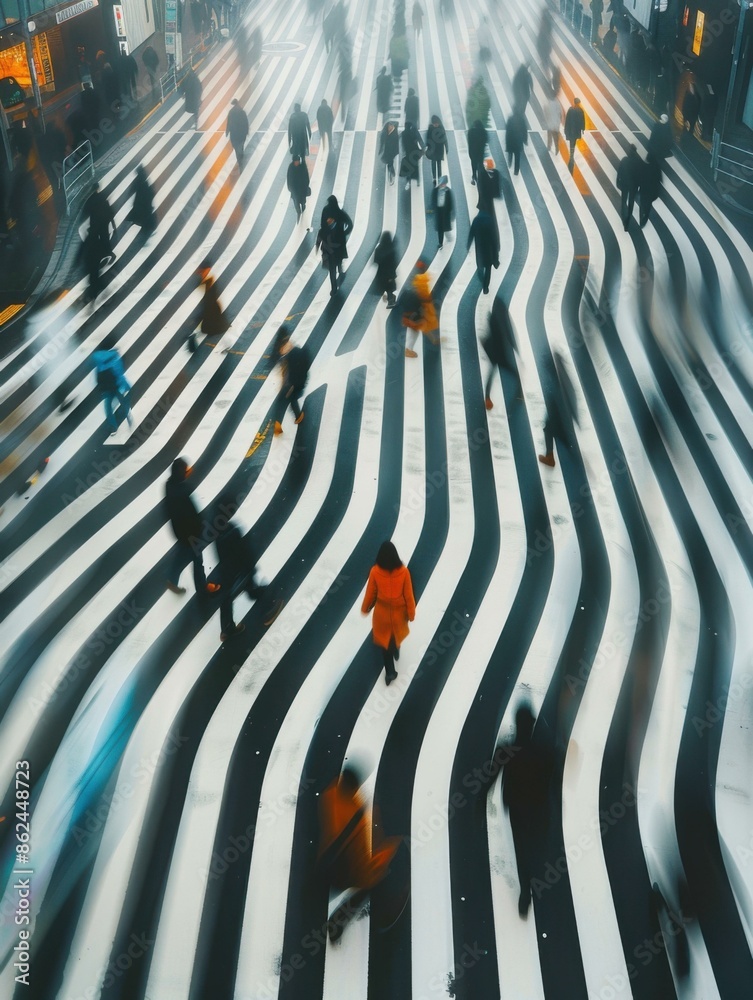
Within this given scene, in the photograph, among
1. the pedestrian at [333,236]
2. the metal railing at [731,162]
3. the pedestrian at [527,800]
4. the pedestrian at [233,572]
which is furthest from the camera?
the metal railing at [731,162]

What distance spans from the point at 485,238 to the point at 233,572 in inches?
283

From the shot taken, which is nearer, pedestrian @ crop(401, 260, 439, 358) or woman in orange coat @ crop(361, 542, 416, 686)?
woman in orange coat @ crop(361, 542, 416, 686)

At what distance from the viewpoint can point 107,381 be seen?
408 inches

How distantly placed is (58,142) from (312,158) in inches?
222

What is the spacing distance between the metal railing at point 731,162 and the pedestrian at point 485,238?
23.1ft

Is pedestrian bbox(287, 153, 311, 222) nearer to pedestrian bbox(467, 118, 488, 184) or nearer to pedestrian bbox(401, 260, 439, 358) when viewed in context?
pedestrian bbox(467, 118, 488, 184)

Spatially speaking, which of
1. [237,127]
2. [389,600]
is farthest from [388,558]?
[237,127]

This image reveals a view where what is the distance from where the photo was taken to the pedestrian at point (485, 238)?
1248cm

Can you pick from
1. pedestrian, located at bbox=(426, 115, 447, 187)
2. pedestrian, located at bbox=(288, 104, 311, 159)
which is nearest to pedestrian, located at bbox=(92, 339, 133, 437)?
pedestrian, located at bbox=(288, 104, 311, 159)

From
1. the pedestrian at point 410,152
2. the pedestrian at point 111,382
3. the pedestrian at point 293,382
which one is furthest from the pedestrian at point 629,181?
the pedestrian at point 111,382

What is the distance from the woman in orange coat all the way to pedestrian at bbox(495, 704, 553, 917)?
144 cm

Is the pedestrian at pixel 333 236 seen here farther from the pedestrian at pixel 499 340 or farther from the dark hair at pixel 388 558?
the dark hair at pixel 388 558

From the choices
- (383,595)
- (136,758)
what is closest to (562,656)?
(383,595)

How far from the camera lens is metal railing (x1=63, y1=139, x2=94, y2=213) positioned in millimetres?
17703
